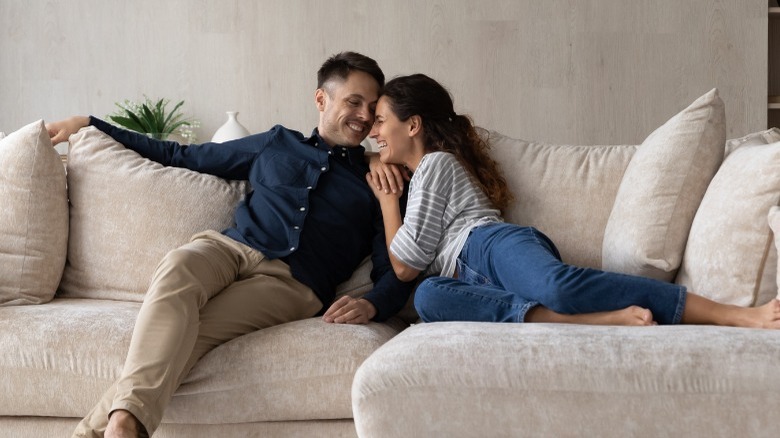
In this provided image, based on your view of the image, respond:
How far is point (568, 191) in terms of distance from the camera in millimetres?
2312

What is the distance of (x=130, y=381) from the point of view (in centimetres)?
169

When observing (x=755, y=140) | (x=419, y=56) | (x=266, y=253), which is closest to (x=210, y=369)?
(x=266, y=253)

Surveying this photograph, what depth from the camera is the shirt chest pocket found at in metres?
2.40

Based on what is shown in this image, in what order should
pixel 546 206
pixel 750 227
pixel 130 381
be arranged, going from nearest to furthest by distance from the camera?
pixel 130 381, pixel 750 227, pixel 546 206

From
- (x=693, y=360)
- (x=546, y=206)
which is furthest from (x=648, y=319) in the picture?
(x=546, y=206)

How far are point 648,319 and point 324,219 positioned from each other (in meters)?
0.93

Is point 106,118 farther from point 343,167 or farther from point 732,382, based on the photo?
point 732,382

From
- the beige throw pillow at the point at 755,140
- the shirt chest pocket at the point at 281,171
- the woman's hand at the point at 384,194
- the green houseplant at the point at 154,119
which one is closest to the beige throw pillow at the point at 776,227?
the beige throw pillow at the point at 755,140

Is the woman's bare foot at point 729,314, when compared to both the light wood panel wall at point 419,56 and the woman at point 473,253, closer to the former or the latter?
the woman at point 473,253

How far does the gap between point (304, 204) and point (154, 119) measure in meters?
1.78

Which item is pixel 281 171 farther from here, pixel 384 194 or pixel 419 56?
pixel 419 56

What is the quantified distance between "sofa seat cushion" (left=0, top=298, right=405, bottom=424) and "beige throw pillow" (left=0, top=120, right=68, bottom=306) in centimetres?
25

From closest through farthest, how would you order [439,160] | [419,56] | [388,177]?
[439,160] < [388,177] < [419,56]

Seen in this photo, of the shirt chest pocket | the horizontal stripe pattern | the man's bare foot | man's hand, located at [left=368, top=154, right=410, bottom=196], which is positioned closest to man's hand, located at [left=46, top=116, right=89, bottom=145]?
the shirt chest pocket
